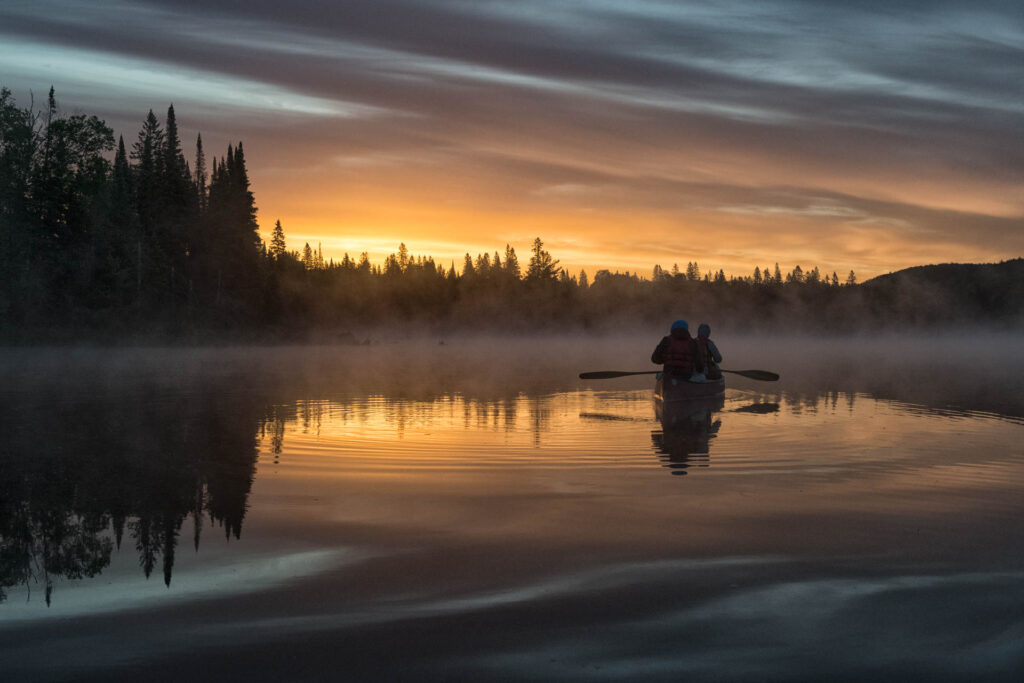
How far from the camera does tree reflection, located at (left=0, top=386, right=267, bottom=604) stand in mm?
9797

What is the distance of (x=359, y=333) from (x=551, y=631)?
184857mm

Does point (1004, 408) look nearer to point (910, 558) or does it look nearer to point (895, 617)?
point (910, 558)

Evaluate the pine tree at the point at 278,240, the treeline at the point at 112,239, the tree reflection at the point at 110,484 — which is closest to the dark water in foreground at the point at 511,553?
the tree reflection at the point at 110,484

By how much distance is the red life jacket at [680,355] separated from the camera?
92.4 feet

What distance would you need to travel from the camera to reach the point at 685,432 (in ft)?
69.6

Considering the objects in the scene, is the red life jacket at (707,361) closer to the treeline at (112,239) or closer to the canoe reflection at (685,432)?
the canoe reflection at (685,432)

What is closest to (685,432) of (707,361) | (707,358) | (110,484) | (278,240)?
(707,361)

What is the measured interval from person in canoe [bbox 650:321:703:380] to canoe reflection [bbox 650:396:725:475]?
40.6 inches

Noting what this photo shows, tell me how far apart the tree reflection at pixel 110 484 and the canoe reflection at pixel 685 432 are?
26.0 feet

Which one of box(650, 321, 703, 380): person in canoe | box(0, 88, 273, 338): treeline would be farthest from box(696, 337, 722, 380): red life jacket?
box(0, 88, 273, 338): treeline

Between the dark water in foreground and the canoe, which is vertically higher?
the canoe

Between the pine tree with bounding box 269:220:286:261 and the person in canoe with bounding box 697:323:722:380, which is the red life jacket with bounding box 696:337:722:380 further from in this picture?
the pine tree with bounding box 269:220:286:261

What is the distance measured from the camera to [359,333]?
189 meters

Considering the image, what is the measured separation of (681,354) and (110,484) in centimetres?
1878
